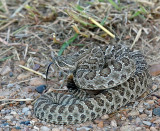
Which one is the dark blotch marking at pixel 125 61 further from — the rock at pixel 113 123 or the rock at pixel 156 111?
the rock at pixel 113 123

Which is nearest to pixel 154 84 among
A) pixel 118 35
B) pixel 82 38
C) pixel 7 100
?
pixel 118 35

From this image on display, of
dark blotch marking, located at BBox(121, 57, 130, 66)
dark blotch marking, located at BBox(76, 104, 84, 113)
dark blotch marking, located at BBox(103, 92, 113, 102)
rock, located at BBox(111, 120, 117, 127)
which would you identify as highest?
dark blotch marking, located at BBox(121, 57, 130, 66)

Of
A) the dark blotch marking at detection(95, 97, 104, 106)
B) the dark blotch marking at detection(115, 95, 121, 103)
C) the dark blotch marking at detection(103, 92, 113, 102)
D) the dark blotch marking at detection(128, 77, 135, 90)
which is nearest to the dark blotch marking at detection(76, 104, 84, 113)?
the dark blotch marking at detection(95, 97, 104, 106)

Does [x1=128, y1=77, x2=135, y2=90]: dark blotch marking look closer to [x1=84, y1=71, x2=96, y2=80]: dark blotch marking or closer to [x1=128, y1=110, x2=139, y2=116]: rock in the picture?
[x1=128, y1=110, x2=139, y2=116]: rock

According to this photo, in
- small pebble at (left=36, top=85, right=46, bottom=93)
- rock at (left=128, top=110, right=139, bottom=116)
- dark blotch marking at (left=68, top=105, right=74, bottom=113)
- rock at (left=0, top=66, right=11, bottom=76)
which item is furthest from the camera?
rock at (left=0, top=66, right=11, bottom=76)

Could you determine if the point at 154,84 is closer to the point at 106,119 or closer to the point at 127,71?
the point at 127,71
